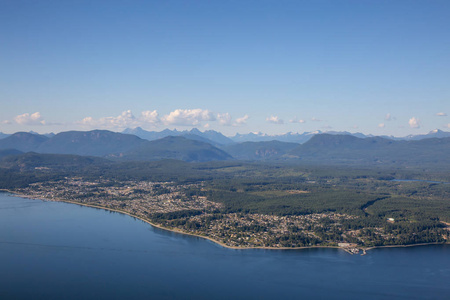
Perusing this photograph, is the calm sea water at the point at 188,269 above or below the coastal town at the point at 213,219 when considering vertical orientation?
below

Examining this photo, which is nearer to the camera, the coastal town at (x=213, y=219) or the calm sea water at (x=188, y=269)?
the calm sea water at (x=188, y=269)

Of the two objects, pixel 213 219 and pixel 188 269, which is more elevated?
pixel 213 219

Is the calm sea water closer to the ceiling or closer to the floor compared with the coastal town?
closer to the floor

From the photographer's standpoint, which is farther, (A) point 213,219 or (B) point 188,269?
(A) point 213,219

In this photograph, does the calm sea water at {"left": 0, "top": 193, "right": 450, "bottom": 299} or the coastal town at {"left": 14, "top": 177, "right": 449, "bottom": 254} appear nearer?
the calm sea water at {"left": 0, "top": 193, "right": 450, "bottom": 299}

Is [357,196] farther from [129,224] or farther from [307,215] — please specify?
[129,224]
